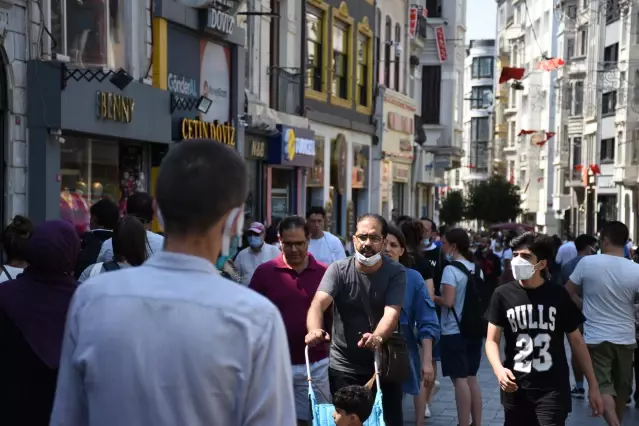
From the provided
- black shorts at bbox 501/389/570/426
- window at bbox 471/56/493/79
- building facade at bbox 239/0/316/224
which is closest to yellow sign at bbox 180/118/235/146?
building facade at bbox 239/0/316/224

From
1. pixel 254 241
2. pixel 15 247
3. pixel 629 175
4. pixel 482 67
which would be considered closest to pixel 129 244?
pixel 15 247

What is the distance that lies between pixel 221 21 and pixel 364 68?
12810mm

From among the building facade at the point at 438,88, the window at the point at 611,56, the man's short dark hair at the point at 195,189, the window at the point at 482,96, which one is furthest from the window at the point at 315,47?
the window at the point at 482,96

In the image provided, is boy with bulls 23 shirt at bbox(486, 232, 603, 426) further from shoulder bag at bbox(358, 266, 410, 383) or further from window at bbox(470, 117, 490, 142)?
window at bbox(470, 117, 490, 142)

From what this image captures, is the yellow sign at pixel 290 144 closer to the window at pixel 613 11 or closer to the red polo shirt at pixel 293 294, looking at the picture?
the red polo shirt at pixel 293 294

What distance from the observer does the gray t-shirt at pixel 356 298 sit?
24.1 ft

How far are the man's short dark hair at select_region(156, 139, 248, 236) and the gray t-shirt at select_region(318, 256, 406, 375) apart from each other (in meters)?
4.44

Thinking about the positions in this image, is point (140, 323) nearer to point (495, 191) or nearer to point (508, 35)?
point (495, 191)

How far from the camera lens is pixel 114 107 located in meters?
15.0

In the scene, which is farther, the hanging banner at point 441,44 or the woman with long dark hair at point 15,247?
the hanging banner at point 441,44

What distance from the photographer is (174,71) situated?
17.8m

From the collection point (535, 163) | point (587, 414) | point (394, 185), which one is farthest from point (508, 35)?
point (587, 414)

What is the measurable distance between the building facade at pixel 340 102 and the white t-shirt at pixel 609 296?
16607mm

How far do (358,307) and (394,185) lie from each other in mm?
30573
